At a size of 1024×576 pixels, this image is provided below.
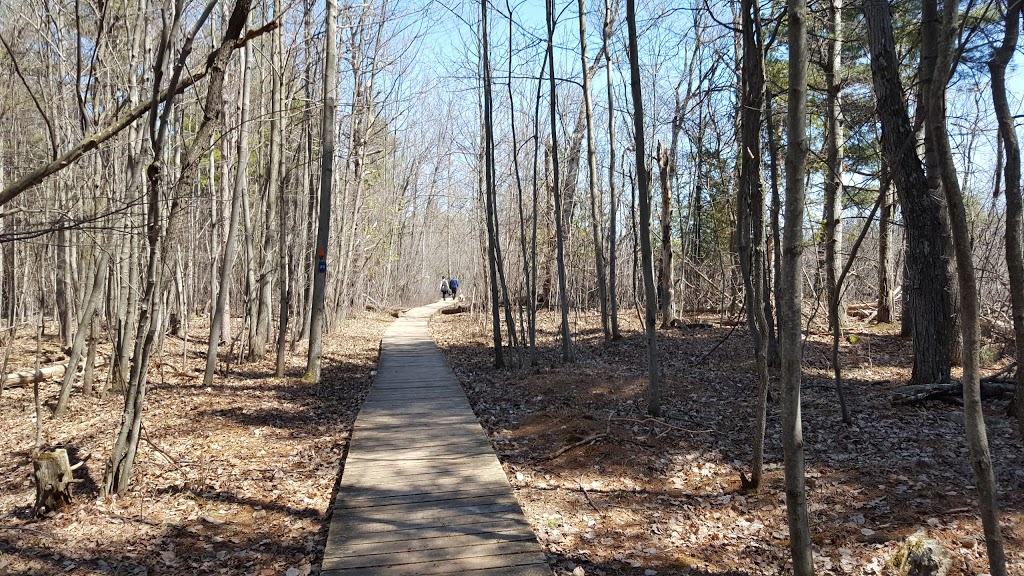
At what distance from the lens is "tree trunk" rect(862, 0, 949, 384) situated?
320 inches

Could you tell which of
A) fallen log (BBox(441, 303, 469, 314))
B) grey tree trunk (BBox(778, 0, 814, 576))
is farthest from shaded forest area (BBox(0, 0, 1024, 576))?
fallen log (BBox(441, 303, 469, 314))

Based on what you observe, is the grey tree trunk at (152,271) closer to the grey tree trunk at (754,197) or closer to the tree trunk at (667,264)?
the grey tree trunk at (754,197)

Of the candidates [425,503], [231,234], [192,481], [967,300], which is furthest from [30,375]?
[967,300]

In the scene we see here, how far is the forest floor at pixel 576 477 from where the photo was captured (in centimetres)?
398

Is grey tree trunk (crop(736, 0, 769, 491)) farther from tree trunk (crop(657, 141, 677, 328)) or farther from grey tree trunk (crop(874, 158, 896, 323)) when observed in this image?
tree trunk (crop(657, 141, 677, 328))

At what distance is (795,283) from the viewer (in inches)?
123

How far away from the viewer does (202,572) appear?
387 centimetres

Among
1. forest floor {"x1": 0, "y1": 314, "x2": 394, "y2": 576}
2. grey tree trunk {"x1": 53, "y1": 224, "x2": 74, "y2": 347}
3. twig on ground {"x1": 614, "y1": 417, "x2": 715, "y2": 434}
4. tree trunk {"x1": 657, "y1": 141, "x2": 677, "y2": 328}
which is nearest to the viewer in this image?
forest floor {"x1": 0, "y1": 314, "x2": 394, "y2": 576}

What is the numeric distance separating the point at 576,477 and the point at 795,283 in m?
3.01

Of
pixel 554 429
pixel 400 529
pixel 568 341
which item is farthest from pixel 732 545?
pixel 568 341

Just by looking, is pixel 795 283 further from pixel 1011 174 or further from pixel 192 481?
pixel 192 481

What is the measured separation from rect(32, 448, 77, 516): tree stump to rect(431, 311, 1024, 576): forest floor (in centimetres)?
350

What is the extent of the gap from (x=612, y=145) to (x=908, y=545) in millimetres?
10704

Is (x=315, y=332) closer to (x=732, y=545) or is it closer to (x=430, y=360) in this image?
(x=430, y=360)
